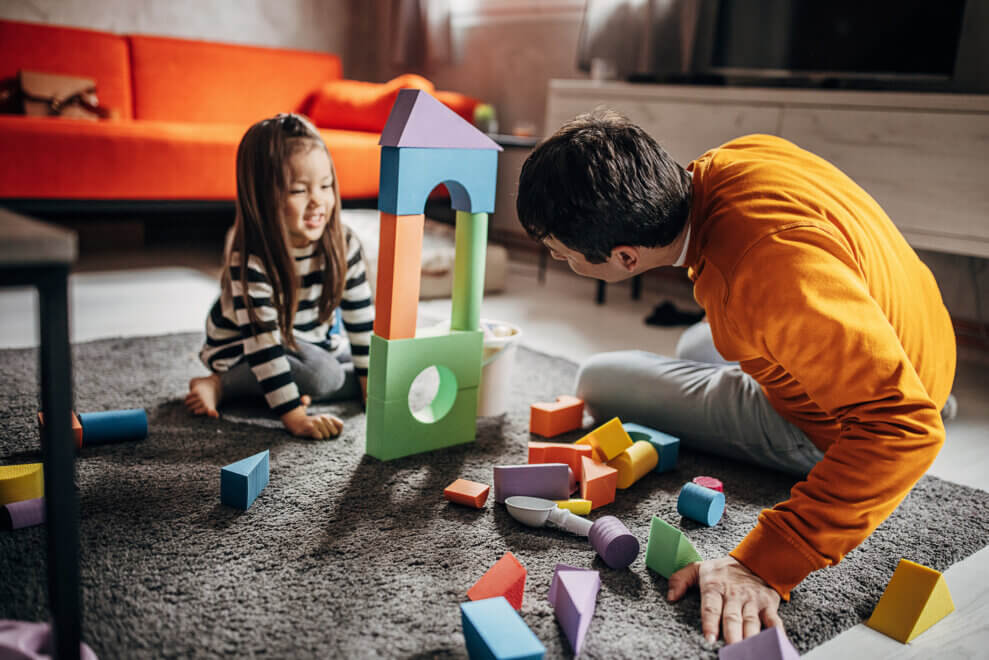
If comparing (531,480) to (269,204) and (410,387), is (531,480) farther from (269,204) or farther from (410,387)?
(269,204)

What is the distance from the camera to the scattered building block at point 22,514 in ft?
3.24

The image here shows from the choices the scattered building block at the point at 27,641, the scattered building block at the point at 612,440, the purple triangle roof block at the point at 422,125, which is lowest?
the scattered building block at the point at 27,641

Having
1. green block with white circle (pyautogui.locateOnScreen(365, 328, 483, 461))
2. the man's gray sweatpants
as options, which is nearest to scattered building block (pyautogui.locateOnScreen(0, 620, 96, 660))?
green block with white circle (pyautogui.locateOnScreen(365, 328, 483, 461))

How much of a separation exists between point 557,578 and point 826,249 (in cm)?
47

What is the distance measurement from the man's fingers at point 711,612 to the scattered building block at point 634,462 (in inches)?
12.8

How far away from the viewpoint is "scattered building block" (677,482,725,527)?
1.13 metres

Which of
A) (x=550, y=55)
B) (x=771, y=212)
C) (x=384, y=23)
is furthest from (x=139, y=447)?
(x=384, y=23)

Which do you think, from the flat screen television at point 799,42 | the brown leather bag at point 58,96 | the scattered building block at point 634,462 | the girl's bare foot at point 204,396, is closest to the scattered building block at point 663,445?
the scattered building block at point 634,462

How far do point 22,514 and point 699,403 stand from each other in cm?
102

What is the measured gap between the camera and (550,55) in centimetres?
334

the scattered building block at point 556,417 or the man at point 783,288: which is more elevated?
the man at point 783,288

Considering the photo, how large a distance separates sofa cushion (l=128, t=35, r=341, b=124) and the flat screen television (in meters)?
1.44

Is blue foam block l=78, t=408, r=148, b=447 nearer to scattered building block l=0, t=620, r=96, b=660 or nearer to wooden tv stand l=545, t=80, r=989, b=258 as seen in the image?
scattered building block l=0, t=620, r=96, b=660

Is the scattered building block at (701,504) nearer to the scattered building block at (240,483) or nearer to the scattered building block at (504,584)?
the scattered building block at (504,584)
